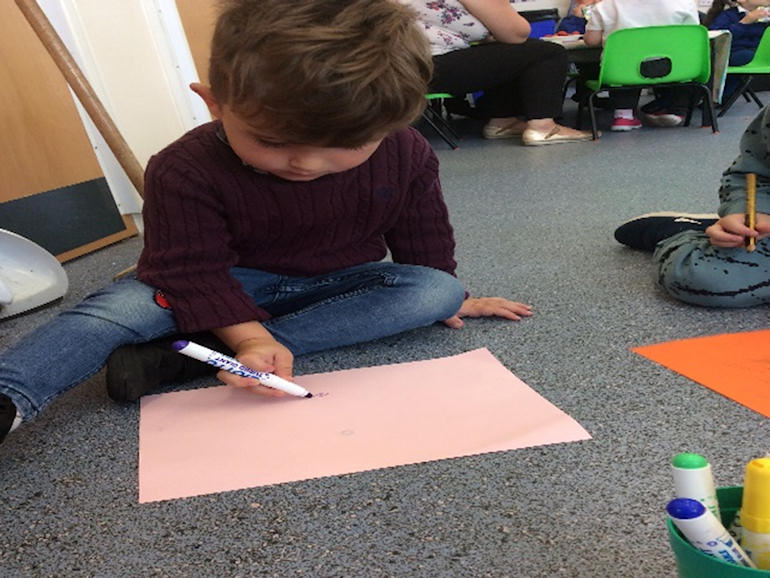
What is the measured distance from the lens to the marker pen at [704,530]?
0.25m

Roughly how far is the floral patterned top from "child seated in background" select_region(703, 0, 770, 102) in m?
1.26

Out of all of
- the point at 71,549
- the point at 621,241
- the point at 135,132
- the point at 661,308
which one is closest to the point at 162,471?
the point at 71,549

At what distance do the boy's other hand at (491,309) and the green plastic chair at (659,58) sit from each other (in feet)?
5.51

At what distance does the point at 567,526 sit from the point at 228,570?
22cm

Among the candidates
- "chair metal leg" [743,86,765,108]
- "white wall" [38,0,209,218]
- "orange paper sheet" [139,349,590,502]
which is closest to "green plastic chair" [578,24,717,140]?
"chair metal leg" [743,86,765,108]

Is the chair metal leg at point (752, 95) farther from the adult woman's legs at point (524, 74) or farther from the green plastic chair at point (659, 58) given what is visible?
the adult woman's legs at point (524, 74)

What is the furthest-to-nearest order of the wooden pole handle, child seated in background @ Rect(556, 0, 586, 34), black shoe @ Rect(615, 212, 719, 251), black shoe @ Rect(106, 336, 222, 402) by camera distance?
child seated in background @ Rect(556, 0, 586, 34) → the wooden pole handle → black shoe @ Rect(615, 212, 719, 251) → black shoe @ Rect(106, 336, 222, 402)

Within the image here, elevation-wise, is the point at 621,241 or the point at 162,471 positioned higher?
the point at 162,471

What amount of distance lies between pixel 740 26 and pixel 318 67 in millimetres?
3006

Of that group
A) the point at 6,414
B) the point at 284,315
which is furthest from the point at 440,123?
the point at 6,414

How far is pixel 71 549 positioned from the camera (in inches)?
18.0

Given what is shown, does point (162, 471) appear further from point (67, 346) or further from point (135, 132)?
point (135, 132)

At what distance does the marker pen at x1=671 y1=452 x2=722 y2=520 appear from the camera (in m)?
0.26

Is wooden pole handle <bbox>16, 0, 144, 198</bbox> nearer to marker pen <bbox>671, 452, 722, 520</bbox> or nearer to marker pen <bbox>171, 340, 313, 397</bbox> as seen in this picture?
marker pen <bbox>171, 340, 313, 397</bbox>
